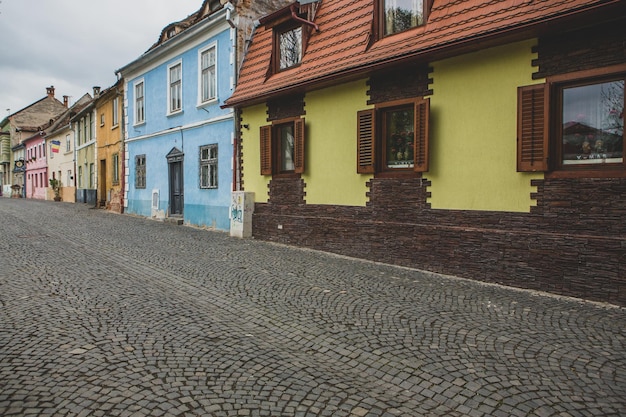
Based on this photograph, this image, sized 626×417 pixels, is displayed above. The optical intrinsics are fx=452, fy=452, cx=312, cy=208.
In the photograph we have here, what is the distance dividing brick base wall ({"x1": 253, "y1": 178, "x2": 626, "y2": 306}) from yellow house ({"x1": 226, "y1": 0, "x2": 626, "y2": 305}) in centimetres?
2

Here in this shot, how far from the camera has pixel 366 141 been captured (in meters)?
9.48

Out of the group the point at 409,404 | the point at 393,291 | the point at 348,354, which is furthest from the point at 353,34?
the point at 409,404

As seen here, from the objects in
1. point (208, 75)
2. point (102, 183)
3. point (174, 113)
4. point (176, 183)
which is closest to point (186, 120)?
point (174, 113)

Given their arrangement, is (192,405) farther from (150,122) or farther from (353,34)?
(150,122)

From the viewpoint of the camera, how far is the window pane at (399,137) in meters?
8.88

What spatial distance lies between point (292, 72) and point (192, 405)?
9695 mm

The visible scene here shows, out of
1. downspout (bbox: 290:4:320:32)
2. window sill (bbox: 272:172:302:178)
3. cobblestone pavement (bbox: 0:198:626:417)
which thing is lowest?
cobblestone pavement (bbox: 0:198:626:417)

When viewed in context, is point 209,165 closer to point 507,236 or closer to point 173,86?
point 173,86

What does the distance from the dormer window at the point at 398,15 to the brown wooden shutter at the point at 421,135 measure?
5.83 ft

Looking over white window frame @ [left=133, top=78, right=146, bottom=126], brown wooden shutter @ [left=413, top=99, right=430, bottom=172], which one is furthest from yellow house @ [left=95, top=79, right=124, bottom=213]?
brown wooden shutter @ [left=413, top=99, right=430, bottom=172]

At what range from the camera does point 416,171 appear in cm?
844

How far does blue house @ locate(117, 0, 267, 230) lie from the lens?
14109mm

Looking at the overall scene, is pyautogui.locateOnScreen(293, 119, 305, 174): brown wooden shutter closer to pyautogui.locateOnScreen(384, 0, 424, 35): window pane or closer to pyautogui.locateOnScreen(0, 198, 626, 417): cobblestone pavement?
pyautogui.locateOnScreen(384, 0, 424, 35): window pane

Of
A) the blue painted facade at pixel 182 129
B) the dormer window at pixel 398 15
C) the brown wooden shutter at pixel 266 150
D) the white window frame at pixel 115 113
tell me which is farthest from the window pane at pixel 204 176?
the white window frame at pixel 115 113
